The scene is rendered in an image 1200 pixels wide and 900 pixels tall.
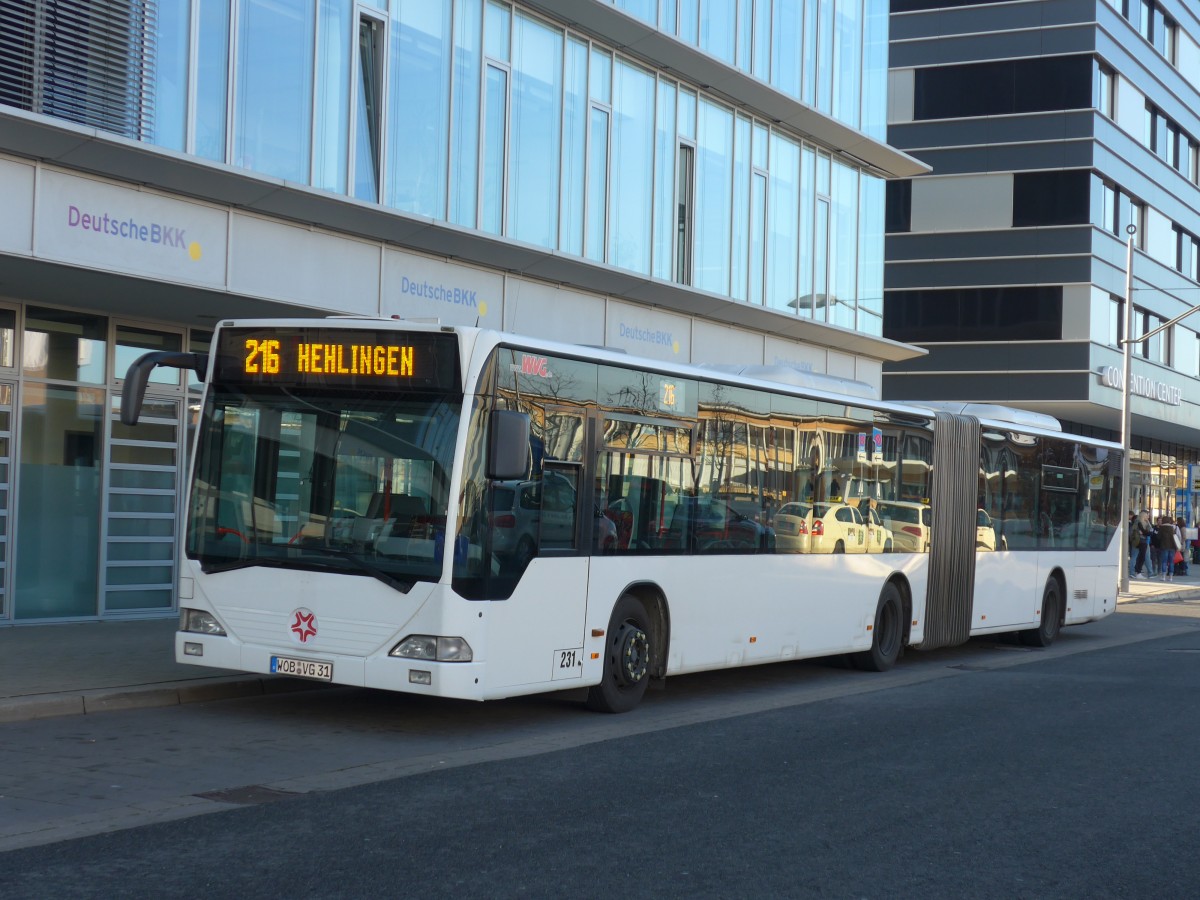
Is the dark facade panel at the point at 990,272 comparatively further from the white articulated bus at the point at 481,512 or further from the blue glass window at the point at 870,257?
the white articulated bus at the point at 481,512

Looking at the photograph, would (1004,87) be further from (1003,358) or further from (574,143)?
(574,143)

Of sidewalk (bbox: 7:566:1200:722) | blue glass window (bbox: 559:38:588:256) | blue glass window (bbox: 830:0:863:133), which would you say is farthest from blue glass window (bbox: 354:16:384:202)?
blue glass window (bbox: 830:0:863:133)

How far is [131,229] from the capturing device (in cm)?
1418

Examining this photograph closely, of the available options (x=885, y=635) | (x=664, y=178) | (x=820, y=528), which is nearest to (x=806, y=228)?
(x=664, y=178)

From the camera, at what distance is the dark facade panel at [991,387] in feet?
138

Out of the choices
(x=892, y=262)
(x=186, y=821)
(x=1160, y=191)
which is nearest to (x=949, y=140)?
(x=892, y=262)

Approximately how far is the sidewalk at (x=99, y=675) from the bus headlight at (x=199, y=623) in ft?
2.68

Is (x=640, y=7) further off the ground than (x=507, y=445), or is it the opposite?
(x=640, y=7)

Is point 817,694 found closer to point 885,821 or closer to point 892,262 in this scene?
point 885,821

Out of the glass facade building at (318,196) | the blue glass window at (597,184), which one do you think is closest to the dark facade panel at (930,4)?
the glass facade building at (318,196)

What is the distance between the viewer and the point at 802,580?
1397cm

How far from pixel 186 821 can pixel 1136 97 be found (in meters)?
43.9

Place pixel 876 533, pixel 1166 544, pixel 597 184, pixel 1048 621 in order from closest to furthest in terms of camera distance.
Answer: pixel 876 533 < pixel 1048 621 < pixel 597 184 < pixel 1166 544

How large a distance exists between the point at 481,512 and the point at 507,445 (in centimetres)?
50
